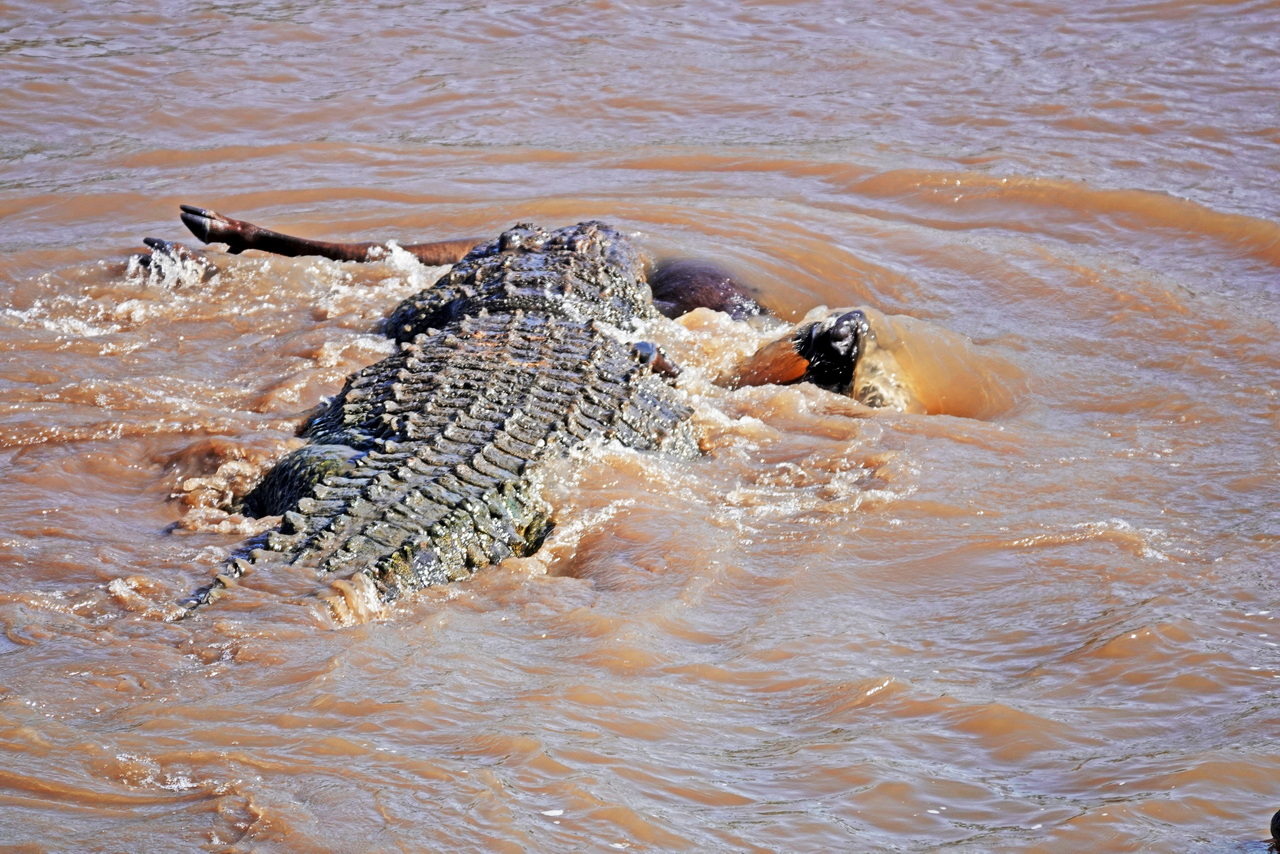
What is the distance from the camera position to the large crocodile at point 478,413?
3445mm

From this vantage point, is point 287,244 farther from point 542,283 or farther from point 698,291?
point 698,291

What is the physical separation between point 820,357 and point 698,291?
4.32ft

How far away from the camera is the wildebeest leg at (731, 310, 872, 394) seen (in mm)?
5477

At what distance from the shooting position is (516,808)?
7.64 feet

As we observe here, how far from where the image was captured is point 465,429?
159 inches

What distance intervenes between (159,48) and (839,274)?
656cm

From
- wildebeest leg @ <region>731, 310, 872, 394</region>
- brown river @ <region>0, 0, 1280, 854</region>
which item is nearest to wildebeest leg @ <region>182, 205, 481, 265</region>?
brown river @ <region>0, 0, 1280, 854</region>

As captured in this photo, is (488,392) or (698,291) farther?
(698,291)

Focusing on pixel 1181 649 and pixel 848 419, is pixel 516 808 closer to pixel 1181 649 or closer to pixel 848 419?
pixel 1181 649

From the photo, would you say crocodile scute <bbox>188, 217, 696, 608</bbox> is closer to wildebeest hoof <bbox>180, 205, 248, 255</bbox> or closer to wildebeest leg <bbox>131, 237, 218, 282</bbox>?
wildebeest hoof <bbox>180, 205, 248, 255</bbox>

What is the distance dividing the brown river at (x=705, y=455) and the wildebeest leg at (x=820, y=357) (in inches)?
6.7

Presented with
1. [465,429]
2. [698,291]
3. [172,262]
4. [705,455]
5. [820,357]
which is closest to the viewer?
[465,429]

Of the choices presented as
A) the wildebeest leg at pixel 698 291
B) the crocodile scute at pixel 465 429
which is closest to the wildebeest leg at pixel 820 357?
the crocodile scute at pixel 465 429

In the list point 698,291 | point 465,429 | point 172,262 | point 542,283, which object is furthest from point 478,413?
point 172,262
